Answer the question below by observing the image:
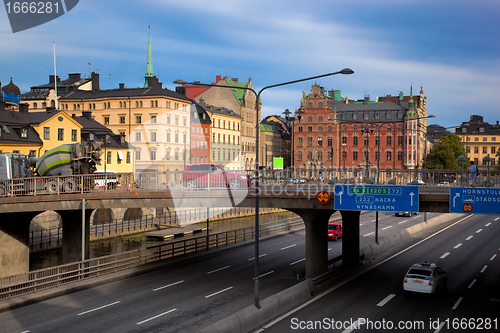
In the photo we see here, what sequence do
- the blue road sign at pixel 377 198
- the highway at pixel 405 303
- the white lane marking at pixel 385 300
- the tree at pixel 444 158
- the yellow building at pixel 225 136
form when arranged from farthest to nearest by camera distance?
1. the tree at pixel 444 158
2. the yellow building at pixel 225 136
3. the blue road sign at pixel 377 198
4. the white lane marking at pixel 385 300
5. the highway at pixel 405 303

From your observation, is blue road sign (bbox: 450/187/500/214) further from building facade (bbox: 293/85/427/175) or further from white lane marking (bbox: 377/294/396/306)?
building facade (bbox: 293/85/427/175)

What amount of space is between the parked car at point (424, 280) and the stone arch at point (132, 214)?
141ft

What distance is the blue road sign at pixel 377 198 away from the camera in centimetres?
2416

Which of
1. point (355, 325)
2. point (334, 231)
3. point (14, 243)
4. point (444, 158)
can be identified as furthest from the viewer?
point (444, 158)

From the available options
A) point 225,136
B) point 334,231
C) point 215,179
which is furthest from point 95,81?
point 215,179

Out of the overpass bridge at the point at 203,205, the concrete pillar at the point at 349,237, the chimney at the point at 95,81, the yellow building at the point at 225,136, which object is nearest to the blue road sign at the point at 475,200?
the overpass bridge at the point at 203,205

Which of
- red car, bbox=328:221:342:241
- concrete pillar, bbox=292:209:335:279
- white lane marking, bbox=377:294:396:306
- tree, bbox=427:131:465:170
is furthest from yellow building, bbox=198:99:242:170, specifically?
white lane marking, bbox=377:294:396:306

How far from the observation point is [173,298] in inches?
961

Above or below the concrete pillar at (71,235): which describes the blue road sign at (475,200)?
above

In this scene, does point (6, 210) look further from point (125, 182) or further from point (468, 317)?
point (468, 317)

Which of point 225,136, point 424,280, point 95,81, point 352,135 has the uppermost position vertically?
point 95,81

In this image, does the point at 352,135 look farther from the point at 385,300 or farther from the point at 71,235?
the point at 385,300

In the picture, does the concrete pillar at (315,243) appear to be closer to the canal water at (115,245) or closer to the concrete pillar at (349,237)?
the concrete pillar at (349,237)

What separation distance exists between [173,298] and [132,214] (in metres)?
41.1
